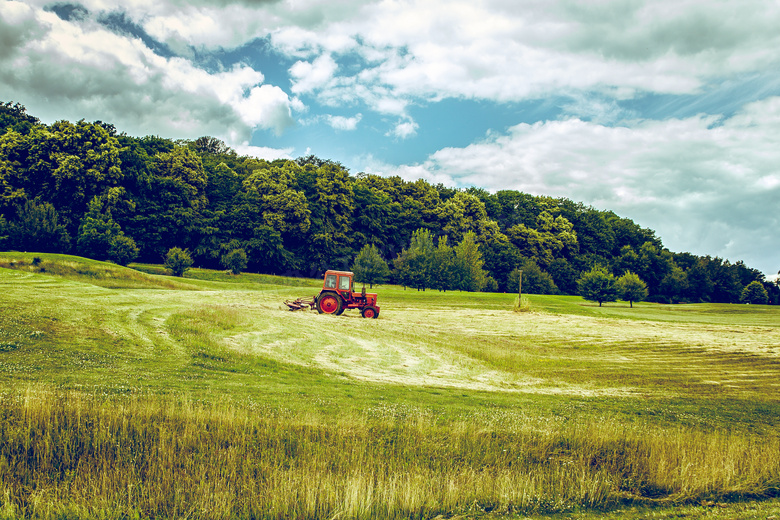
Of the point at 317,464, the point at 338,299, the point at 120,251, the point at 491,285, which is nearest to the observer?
the point at 317,464

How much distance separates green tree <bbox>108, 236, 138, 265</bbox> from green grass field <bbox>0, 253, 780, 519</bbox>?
118ft

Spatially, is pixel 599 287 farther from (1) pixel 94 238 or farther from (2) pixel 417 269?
(1) pixel 94 238

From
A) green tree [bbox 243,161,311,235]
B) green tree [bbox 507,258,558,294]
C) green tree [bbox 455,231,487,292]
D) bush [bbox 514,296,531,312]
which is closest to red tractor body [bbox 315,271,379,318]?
bush [bbox 514,296,531,312]

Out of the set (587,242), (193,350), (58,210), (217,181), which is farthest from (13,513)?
(587,242)

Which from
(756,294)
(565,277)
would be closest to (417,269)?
(565,277)

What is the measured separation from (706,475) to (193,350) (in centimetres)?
1512

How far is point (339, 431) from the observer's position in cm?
830

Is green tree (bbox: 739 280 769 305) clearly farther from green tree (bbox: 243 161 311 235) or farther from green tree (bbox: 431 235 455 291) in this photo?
green tree (bbox: 243 161 311 235)

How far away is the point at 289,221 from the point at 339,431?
74.5 m

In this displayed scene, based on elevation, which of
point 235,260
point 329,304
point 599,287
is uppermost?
point 235,260

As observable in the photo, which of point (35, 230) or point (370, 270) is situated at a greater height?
point (35, 230)

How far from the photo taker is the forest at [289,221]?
6062 centimetres

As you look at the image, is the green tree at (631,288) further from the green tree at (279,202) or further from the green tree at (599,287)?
the green tree at (279,202)

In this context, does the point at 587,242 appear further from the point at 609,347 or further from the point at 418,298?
the point at 609,347
